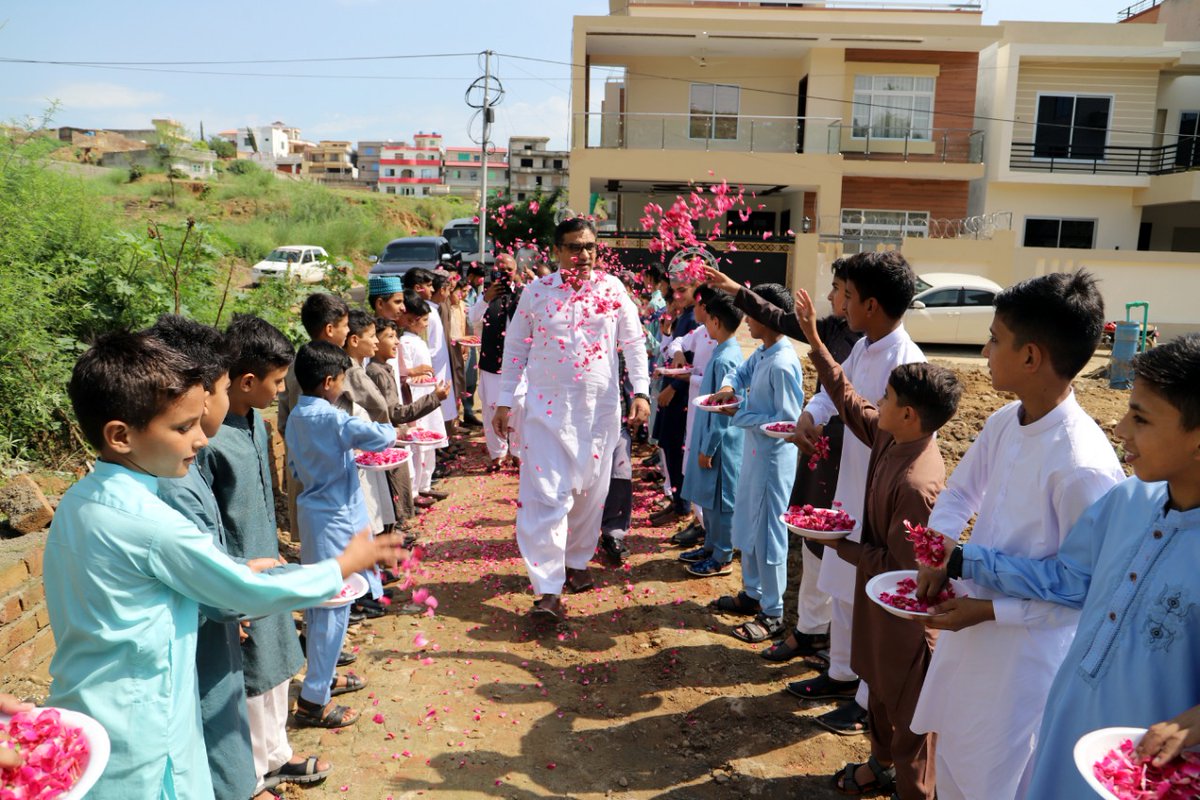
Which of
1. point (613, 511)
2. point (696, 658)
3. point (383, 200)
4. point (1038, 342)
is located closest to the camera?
point (1038, 342)

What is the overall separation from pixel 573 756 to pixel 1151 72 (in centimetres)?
2804

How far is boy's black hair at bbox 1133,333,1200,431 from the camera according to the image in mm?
1978

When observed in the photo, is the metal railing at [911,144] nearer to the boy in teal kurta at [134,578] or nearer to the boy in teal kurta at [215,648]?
the boy in teal kurta at [215,648]

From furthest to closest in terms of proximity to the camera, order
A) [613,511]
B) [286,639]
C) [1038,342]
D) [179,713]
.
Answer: [613,511] < [286,639] < [1038,342] < [179,713]

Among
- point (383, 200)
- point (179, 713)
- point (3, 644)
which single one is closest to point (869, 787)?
point (179, 713)

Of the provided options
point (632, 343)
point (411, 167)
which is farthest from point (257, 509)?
point (411, 167)

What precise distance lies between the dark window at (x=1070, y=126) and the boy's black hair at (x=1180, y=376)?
25977mm

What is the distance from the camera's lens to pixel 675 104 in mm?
24469

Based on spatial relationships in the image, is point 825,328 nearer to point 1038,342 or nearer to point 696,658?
point 696,658

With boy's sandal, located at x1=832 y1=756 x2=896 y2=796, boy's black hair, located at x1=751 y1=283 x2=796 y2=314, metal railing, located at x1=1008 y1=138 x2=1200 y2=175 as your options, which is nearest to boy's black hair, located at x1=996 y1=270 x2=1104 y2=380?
boy's sandal, located at x1=832 y1=756 x2=896 y2=796

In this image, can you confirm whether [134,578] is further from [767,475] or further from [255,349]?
[767,475]

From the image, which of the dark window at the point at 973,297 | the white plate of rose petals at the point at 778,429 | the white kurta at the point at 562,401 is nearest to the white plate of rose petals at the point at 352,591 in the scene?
the white kurta at the point at 562,401

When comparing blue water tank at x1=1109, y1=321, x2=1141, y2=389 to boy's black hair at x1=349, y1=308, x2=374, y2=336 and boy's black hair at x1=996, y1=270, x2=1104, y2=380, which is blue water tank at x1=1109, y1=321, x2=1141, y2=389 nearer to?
boy's black hair at x1=349, y1=308, x2=374, y2=336

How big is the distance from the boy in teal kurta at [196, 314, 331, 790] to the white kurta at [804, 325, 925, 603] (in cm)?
242
